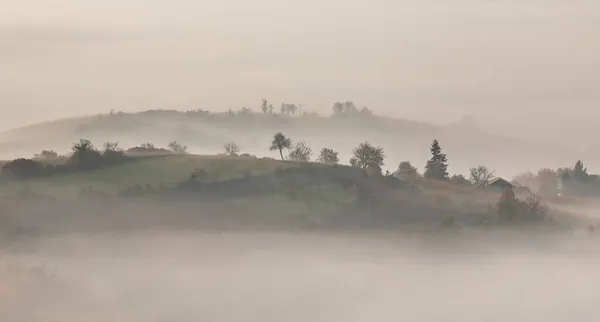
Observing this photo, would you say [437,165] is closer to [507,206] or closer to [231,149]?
[507,206]

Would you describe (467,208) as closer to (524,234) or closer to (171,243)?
(524,234)

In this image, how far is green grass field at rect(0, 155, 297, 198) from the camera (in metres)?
7.95

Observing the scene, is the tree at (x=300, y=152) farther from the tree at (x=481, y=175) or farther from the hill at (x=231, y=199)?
the tree at (x=481, y=175)

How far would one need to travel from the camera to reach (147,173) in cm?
813

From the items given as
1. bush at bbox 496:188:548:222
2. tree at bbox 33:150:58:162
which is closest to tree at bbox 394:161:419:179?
bush at bbox 496:188:548:222

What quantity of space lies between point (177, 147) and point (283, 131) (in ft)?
3.66

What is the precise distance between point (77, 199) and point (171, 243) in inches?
39.4

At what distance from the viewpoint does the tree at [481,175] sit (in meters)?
8.72

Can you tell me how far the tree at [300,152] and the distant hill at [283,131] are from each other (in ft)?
0.22

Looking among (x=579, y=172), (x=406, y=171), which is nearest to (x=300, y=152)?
(x=406, y=171)

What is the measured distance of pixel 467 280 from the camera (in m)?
8.59

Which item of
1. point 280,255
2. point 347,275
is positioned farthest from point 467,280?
point 280,255

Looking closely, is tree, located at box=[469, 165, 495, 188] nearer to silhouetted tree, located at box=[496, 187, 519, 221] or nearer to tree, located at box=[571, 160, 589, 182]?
silhouetted tree, located at box=[496, 187, 519, 221]

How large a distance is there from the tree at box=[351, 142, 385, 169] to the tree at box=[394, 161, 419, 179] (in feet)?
0.65
